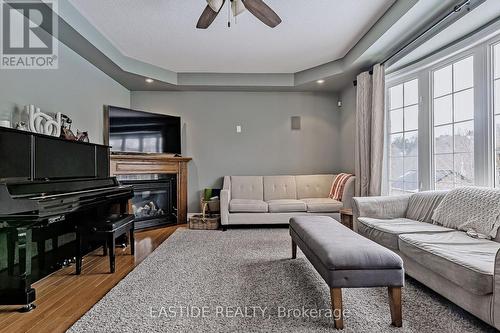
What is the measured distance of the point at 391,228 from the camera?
247 centimetres

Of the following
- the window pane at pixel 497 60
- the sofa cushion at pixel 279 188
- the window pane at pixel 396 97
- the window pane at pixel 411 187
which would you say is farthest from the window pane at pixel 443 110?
the sofa cushion at pixel 279 188

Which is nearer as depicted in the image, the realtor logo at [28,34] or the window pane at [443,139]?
the realtor logo at [28,34]

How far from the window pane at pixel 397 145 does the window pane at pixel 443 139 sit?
1.77 feet

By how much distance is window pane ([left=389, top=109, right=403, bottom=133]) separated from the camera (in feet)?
12.3

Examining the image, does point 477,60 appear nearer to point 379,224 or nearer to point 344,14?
point 344,14

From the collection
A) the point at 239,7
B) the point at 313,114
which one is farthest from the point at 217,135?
the point at 239,7

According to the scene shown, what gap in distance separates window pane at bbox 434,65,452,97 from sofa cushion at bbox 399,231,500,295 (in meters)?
1.70

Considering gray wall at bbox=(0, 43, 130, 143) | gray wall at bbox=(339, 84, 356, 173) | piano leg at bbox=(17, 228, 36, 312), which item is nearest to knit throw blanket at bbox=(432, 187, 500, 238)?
gray wall at bbox=(339, 84, 356, 173)

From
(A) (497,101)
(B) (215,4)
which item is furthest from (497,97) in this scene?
(B) (215,4)

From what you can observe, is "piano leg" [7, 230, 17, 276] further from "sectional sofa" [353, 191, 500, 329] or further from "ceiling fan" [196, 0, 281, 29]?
"sectional sofa" [353, 191, 500, 329]

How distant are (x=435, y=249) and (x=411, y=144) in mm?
2084

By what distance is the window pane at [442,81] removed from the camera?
3.01 meters

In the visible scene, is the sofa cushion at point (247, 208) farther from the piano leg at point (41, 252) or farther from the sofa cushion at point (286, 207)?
the piano leg at point (41, 252)

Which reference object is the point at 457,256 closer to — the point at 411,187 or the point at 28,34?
the point at 411,187
